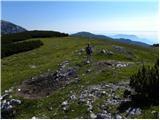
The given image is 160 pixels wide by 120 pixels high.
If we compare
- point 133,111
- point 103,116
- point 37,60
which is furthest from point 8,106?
point 37,60

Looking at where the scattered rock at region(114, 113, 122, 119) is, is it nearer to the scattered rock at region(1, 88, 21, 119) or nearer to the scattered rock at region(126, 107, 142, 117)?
the scattered rock at region(126, 107, 142, 117)

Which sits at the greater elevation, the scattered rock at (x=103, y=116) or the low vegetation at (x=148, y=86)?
the low vegetation at (x=148, y=86)

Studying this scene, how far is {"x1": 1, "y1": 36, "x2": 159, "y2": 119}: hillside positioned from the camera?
2148 centimetres

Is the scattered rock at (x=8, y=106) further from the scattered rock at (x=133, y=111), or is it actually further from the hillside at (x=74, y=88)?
the scattered rock at (x=133, y=111)

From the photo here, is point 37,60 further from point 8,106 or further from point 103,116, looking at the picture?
point 103,116

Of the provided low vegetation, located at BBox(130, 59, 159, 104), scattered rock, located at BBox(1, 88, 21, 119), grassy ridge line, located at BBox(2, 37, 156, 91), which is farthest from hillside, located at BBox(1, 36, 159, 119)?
low vegetation, located at BBox(130, 59, 159, 104)

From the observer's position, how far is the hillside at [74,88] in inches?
846

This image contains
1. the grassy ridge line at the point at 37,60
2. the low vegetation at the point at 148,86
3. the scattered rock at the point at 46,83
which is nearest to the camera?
the low vegetation at the point at 148,86

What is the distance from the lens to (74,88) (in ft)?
84.0

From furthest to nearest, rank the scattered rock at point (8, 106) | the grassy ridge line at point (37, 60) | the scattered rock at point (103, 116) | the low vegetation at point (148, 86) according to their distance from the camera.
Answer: the grassy ridge line at point (37, 60) < the scattered rock at point (8, 106) < the low vegetation at point (148, 86) < the scattered rock at point (103, 116)

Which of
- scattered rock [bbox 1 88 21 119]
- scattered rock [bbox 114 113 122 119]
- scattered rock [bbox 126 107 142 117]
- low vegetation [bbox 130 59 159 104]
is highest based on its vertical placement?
low vegetation [bbox 130 59 159 104]

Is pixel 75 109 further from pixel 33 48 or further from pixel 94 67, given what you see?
pixel 33 48

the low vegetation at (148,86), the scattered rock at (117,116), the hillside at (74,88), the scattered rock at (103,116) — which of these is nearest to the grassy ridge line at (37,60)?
the hillside at (74,88)

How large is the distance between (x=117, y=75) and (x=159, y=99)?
22.2 feet
